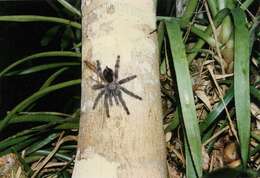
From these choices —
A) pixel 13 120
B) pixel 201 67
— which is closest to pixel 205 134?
pixel 201 67

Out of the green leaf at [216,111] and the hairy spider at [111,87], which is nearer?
the hairy spider at [111,87]

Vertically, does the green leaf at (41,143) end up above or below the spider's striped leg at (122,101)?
below

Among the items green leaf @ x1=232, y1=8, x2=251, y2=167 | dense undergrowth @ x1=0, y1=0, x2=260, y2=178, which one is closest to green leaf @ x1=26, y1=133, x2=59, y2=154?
dense undergrowth @ x1=0, y1=0, x2=260, y2=178

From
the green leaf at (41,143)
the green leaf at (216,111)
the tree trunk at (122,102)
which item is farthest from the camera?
the green leaf at (41,143)

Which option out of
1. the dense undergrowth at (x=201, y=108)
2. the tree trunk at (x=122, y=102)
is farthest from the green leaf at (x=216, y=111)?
the tree trunk at (x=122, y=102)

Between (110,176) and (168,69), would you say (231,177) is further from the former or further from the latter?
(168,69)

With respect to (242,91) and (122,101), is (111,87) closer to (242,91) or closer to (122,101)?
(122,101)

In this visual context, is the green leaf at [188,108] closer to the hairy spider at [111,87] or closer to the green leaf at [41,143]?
the hairy spider at [111,87]

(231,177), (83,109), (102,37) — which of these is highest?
(102,37)

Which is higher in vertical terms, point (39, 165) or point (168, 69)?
point (168, 69)
